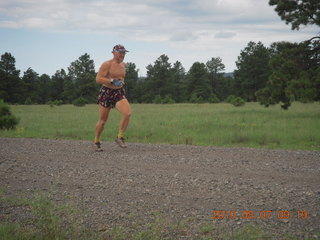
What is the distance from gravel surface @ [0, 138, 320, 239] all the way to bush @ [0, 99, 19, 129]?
784 cm

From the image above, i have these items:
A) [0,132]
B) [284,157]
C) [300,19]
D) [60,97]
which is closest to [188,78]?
[60,97]

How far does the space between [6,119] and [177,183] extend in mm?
12379

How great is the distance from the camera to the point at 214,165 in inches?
263

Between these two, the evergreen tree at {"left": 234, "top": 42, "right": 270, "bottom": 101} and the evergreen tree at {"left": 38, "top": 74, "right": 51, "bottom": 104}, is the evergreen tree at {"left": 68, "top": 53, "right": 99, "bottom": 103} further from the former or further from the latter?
Answer: the evergreen tree at {"left": 234, "top": 42, "right": 270, "bottom": 101}

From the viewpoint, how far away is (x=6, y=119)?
613 inches

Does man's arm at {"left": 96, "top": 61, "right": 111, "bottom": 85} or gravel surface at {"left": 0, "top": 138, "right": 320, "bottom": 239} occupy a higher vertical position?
man's arm at {"left": 96, "top": 61, "right": 111, "bottom": 85}

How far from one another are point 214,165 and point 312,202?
98.2 inches

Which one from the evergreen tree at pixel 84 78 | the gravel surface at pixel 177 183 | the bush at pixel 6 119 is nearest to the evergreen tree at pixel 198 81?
the evergreen tree at pixel 84 78

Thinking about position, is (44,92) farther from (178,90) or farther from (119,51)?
(119,51)

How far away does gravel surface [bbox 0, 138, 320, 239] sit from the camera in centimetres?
394

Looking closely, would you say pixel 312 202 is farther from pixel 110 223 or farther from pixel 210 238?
pixel 110 223

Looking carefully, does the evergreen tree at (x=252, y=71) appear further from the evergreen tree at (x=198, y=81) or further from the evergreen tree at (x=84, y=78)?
the evergreen tree at (x=84, y=78)
